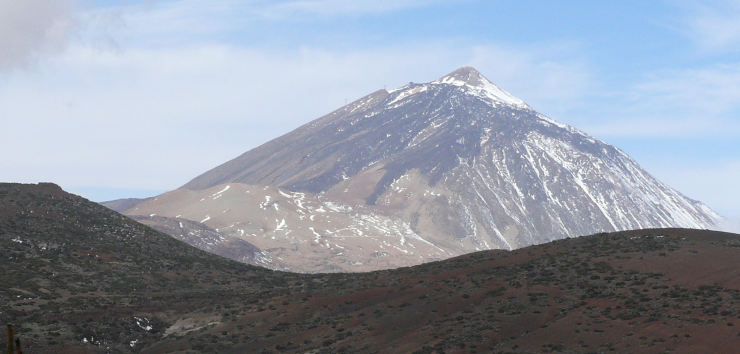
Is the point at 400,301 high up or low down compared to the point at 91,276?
down

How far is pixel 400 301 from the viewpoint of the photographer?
77.4 m

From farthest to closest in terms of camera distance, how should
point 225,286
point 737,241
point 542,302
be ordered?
point 225,286, point 737,241, point 542,302

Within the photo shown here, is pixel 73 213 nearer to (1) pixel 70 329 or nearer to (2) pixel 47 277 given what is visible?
(2) pixel 47 277

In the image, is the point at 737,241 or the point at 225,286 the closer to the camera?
the point at 737,241

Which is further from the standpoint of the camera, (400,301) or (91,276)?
(91,276)

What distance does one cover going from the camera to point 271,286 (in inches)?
3930

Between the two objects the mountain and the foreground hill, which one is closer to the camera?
the foreground hill

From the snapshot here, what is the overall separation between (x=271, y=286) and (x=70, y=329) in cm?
3136

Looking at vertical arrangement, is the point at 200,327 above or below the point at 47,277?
below

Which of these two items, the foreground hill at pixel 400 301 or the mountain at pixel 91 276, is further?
the mountain at pixel 91 276

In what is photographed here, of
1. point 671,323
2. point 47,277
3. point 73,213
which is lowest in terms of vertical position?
point 671,323

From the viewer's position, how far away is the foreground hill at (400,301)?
61.6 m

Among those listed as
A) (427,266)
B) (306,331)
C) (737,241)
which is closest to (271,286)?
(427,266)

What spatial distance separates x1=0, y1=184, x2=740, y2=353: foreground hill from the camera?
6162cm
